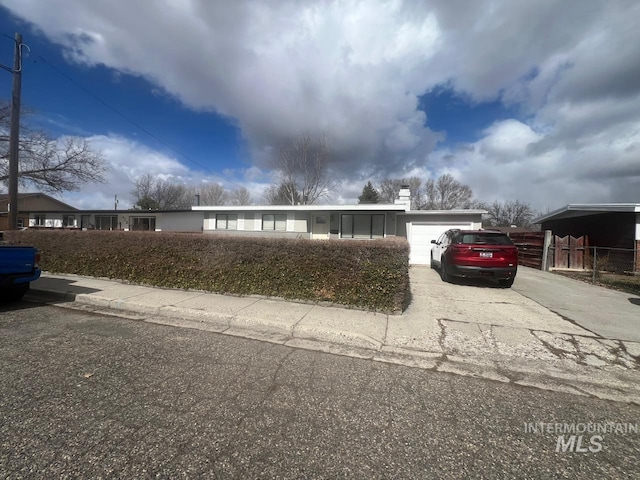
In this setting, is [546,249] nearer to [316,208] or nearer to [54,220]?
[316,208]

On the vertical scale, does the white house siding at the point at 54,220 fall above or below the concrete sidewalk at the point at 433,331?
above

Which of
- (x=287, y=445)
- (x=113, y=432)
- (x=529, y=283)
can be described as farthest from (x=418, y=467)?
(x=529, y=283)

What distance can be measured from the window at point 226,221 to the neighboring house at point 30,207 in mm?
19792

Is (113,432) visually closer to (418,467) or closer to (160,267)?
(418,467)

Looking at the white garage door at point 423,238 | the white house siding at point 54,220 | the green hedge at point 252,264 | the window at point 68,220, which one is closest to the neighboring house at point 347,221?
the white garage door at point 423,238

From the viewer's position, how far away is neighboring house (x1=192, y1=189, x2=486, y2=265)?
49.3 feet

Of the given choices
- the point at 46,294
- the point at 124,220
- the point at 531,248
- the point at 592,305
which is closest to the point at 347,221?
the point at 531,248

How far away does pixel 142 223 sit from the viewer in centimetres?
2567

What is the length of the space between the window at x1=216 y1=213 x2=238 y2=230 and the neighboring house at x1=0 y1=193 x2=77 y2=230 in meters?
19.8

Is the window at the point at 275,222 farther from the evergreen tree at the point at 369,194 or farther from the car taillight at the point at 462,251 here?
the evergreen tree at the point at 369,194

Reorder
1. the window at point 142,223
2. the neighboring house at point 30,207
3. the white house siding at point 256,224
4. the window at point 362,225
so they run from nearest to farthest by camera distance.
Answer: the window at point 362,225 → the white house siding at point 256,224 → the window at point 142,223 → the neighboring house at point 30,207

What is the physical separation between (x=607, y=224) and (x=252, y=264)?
18546 millimetres

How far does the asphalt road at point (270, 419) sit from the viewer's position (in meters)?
1.92

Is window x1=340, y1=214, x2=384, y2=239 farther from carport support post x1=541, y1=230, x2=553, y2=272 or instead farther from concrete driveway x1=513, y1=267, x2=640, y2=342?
concrete driveway x1=513, y1=267, x2=640, y2=342
